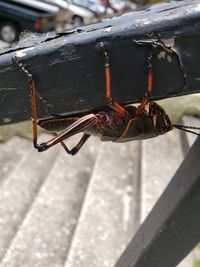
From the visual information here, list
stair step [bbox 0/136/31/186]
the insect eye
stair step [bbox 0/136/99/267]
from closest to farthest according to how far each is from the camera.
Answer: the insect eye → stair step [bbox 0/136/99/267] → stair step [bbox 0/136/31/186]

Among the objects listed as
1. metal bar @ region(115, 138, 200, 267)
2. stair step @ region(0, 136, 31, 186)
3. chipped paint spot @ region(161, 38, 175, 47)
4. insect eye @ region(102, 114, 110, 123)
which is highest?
chipped paint spot @ region(161, 38, 175, 47)

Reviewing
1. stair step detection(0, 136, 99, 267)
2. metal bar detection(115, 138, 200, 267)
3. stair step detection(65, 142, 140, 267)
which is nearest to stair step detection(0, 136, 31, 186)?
stair step detection(0, 136, 99, 267)

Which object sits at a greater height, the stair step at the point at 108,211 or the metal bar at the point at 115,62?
the metal bar at the point at 115,62

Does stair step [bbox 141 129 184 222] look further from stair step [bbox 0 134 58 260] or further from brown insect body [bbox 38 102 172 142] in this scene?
brown insect body [bbox 38 102 172 142]

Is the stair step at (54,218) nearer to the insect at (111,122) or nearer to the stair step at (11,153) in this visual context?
the stair step at (11,153)

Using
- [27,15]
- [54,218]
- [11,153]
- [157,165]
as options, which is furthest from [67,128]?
[27,15]

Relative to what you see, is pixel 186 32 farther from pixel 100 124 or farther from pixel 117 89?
pixel 100 124

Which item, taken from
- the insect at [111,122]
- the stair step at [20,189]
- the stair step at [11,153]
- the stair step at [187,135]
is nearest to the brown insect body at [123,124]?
the insect at [111,122]

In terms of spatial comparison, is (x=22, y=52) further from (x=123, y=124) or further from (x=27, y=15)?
(x=27, y=15)
